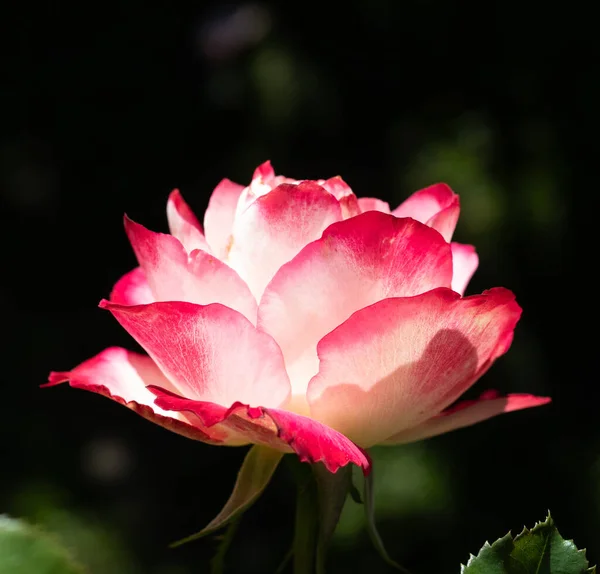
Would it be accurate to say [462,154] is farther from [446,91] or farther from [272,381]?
[272,381]

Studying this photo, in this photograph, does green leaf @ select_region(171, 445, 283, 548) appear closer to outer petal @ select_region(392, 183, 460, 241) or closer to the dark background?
outer petal @ select_region(392, 183, 460, 241)

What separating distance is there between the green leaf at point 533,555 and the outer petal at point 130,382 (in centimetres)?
10

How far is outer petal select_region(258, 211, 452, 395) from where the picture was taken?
33cm

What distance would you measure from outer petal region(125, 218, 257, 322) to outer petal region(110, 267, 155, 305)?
40mm

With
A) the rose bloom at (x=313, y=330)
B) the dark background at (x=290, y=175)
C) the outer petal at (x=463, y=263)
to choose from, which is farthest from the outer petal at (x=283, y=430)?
the dark background at (x=290, y=175)

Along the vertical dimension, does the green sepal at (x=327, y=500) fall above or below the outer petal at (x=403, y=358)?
below

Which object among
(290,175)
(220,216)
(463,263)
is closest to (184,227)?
(220,216)

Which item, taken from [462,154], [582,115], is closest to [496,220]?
[462,154]

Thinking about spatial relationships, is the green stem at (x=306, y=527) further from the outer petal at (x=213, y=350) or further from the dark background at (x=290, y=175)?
the dark background at (x=290, y=175)

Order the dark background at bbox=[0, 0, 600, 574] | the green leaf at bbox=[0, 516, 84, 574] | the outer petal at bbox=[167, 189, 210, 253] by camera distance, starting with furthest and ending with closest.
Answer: the dark background at bbox=[0, 0, 600, 574] → the outer petal at bbox=[167, 189, 210, 253] → the green leaf at bbox=[0, 516, 84, 574]

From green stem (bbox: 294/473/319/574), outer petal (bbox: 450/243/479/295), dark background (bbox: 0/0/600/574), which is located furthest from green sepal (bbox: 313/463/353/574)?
dark background (bbox: 0/0/600/574)

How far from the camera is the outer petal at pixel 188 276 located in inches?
13.2

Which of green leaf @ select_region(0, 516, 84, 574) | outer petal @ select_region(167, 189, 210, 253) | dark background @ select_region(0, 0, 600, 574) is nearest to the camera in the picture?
green leaf @ select_region(0, 516, 84, 574)

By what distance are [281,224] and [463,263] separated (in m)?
0.11
